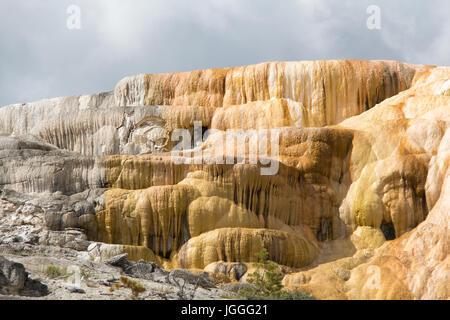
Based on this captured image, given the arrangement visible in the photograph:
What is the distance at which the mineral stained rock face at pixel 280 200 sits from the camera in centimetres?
1933

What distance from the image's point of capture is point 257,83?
1105 inches

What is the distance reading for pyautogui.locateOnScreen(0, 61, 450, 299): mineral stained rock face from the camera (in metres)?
19.3

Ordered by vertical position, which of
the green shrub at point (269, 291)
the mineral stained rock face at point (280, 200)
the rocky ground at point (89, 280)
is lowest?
the green shrub at point (269, 291)

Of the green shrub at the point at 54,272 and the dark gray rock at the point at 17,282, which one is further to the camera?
the green shrub at the point at 54,272

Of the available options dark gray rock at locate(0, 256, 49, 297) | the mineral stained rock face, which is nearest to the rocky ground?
dark gray rock at locate(0, 256, 49, 297)

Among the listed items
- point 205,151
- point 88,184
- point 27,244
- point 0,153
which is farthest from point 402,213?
point 0,153

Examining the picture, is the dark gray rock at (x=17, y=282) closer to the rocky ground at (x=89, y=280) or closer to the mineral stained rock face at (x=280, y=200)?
the rocky ground at (x=89, y=280)

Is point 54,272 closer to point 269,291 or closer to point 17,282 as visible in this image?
point 17,282

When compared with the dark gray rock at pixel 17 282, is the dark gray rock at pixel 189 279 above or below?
below

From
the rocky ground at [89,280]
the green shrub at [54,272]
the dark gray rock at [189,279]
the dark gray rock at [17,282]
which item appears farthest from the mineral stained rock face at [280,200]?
the dark gray rock at [17,282]

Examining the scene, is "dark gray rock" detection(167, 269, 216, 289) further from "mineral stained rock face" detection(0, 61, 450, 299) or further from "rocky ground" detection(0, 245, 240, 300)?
"mineral stained rock face" detection(0, 61, 450, 299)

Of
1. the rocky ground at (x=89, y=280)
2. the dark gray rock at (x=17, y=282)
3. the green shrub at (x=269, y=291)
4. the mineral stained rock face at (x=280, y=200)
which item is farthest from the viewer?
the mineral stained rock face at (x=280, y=200)

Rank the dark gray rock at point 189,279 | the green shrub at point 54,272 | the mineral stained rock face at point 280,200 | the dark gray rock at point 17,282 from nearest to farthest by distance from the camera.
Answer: the dark gray rock at point 17,282 < the green shrub at point 54,272 < the dark gray rock at point 189,279 < the mineral stained rock face at point 280,200

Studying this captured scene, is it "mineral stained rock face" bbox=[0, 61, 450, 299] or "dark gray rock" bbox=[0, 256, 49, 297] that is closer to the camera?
"dark gray rock" bbox=[0, 256, 49, 297]
